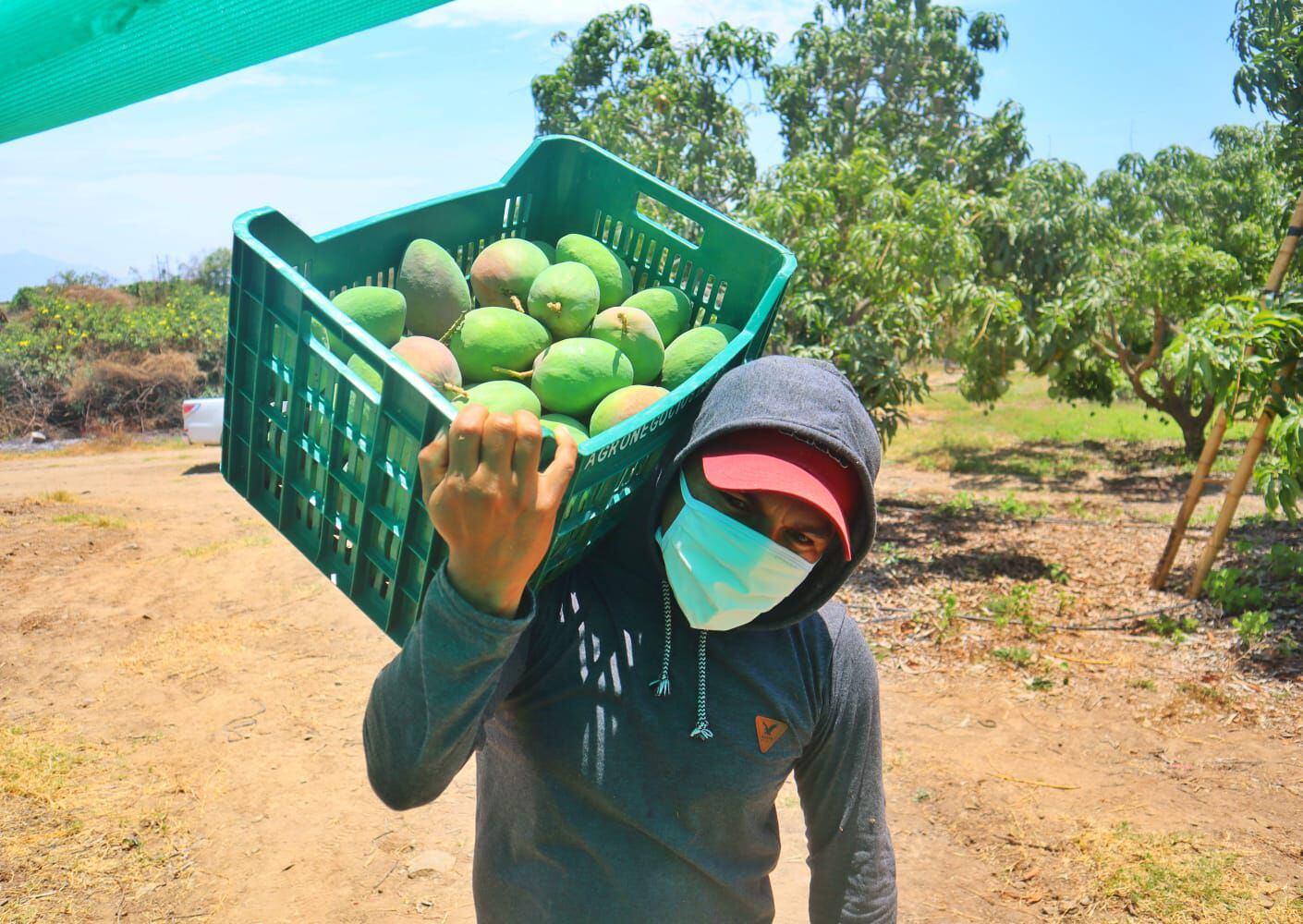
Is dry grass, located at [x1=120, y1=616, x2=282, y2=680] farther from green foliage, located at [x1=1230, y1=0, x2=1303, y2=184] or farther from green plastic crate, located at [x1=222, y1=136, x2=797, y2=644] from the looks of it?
green foliage, located at [x1=1230, y1=0, x2=1303, y2=184]

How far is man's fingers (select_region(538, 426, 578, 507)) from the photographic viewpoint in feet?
3.21

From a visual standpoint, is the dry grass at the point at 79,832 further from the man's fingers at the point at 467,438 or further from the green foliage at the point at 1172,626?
the green foliage at the point at 1172,626

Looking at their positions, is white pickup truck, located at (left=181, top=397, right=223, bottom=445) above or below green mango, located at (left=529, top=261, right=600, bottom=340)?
below

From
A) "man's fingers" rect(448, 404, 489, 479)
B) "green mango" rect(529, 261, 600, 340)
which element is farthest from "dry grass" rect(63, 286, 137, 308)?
"man's fingers" rect(448, 404, 489, 479)

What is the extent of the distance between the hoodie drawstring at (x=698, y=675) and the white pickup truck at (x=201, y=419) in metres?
12.2

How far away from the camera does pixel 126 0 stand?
3.41 ft

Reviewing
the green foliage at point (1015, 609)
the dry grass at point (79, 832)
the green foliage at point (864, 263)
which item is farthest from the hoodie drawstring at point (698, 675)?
the green foliage at point (864, 263)

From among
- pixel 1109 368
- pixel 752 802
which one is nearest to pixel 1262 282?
pixel 1109 368

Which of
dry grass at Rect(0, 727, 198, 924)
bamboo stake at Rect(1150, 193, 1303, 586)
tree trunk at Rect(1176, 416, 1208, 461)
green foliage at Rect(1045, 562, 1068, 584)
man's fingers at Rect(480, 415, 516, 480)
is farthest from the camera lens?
tree trunk at Rect(1176, 416, 1208, 461)

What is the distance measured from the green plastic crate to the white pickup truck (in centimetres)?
1186

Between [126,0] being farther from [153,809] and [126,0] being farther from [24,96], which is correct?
[153,809]

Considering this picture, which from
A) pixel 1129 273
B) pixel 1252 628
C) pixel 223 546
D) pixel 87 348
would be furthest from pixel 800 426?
pixel 87 348

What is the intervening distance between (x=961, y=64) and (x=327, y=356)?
22702 mm

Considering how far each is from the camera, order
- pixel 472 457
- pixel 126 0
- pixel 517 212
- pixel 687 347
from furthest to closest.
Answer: pixel 517 212, pixel 687 347, pixel 126 0, pixel 472 457
